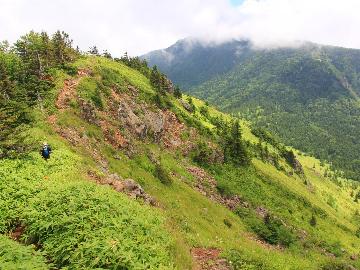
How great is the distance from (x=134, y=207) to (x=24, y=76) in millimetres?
32920

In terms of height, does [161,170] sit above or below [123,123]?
below

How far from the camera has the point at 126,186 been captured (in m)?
33.1

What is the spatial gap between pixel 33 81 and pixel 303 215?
49.2m

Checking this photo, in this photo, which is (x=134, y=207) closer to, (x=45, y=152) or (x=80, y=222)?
(x=80, y=222)

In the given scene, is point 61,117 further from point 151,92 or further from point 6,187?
point 151,92

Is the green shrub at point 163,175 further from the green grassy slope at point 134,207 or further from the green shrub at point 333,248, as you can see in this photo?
the green shrub at point 333,248

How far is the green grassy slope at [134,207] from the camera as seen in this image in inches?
848

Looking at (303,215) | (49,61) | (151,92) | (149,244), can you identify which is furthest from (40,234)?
(303,215)

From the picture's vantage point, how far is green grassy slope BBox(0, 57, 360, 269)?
21.5 m

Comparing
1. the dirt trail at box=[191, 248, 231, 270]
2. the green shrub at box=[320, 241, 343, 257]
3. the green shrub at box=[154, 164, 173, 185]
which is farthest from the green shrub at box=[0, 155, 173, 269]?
the green shrub at box=[320, 241, 343, 257]

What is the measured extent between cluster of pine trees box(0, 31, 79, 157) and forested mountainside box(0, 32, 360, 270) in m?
0.16

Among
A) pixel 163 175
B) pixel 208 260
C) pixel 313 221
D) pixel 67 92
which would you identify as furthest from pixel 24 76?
pixel 313 221

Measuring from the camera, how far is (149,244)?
22.2m

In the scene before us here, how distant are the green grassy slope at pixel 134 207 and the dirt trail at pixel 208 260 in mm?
583
